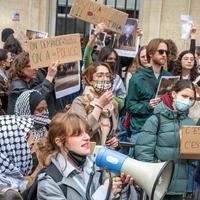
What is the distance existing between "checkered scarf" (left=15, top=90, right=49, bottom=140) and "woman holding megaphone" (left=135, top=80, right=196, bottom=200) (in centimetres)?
83

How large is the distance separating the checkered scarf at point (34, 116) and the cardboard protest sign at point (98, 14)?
7.00 ft

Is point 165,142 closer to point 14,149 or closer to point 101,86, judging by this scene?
point 101,86

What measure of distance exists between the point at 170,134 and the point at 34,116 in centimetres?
117

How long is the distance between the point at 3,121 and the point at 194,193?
7.52 ft

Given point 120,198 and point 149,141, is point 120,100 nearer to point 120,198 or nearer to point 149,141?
point 149,141

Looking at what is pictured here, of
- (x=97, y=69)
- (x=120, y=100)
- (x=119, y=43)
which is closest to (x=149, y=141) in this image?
(x=97, y=69)

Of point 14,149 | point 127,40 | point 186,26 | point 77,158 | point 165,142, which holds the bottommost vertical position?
point 165,142

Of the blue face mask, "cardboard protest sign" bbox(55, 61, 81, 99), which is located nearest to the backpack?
the blue face mask

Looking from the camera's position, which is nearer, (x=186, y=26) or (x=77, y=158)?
(x=77, y=158)

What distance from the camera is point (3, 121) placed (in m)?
4.04

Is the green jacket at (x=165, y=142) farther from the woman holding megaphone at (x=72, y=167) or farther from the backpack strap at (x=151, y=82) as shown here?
the woman holding megaphone at (x=72, y=167)

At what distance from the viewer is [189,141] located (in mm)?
4922

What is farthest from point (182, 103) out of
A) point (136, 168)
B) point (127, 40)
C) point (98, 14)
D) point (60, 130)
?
point (127, 40)

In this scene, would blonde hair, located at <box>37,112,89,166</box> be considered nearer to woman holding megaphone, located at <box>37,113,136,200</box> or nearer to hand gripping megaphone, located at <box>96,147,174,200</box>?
woman holding megaphone, located at <box>37,113,136,200</box>
